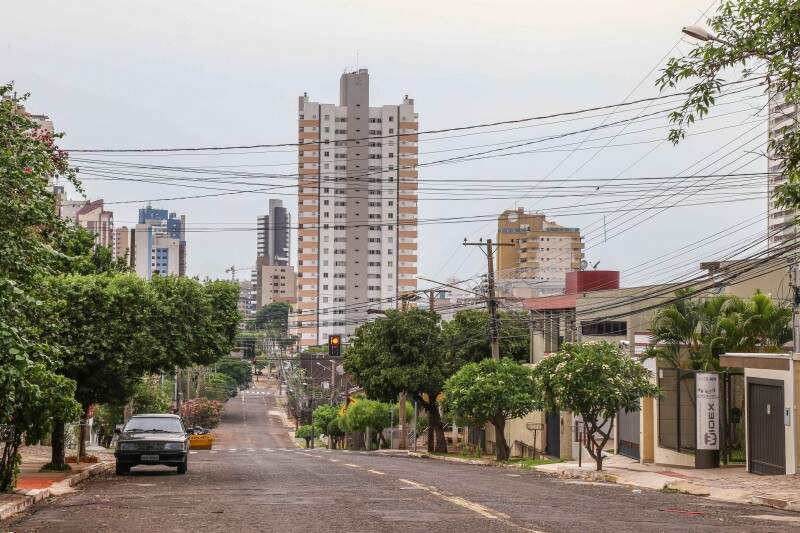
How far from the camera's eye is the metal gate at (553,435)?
4675 centimetres

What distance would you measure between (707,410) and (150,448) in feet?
48.7

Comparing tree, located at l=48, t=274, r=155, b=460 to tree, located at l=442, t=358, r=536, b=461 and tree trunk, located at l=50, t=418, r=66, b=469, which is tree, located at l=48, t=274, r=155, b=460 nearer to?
tree trunk, located at l=50, t=418, r=66, b=469

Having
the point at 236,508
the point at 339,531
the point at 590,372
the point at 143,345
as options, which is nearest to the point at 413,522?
the point at 339,531

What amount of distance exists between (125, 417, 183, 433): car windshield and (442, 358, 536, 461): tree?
58.4ft

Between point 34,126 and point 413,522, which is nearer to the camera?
point 413,522

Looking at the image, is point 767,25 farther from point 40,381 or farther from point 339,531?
point 40,381

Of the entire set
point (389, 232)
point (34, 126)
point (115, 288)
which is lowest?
point (115, 288)

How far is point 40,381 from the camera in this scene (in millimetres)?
19797

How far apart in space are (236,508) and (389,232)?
555 feet

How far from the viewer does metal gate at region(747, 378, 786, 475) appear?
2691cm

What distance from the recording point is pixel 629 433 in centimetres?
3909

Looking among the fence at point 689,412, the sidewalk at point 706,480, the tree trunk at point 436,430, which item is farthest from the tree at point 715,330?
the tree trunk at point 436,430

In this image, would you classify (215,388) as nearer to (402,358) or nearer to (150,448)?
(402,358)

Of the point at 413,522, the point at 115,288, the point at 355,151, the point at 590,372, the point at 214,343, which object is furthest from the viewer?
the point at 355,151
